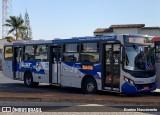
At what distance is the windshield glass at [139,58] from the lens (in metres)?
15.3

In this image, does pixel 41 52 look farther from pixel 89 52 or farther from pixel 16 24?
pixel 16 24

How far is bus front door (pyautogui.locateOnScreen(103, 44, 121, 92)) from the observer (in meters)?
15.6

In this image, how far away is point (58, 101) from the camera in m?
13.4

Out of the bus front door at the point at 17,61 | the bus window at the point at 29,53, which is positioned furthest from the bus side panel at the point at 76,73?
the bus front door at the point at 17,61

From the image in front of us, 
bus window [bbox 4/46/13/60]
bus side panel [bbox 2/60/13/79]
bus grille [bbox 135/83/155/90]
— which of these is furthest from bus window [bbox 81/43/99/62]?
bus window [bbox 4/46/13/60]

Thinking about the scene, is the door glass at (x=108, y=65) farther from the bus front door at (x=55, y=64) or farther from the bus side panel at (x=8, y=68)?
the bus side panel at (x=8, y=68)

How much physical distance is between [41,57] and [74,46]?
312cm

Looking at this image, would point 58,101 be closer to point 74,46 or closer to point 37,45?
point 74,46

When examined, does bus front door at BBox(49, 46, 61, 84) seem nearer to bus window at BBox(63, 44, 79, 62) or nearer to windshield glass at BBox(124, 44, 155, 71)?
bus window at BBox(63, 44, 79, 62)

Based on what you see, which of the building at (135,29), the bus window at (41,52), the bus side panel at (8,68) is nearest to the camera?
the bus window at (41,52)

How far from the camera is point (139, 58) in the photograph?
15.6m

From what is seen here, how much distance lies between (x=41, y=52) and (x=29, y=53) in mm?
1433

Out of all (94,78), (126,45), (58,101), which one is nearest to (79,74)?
(94,78)

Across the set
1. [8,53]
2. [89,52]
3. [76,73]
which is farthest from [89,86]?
[8,53]
